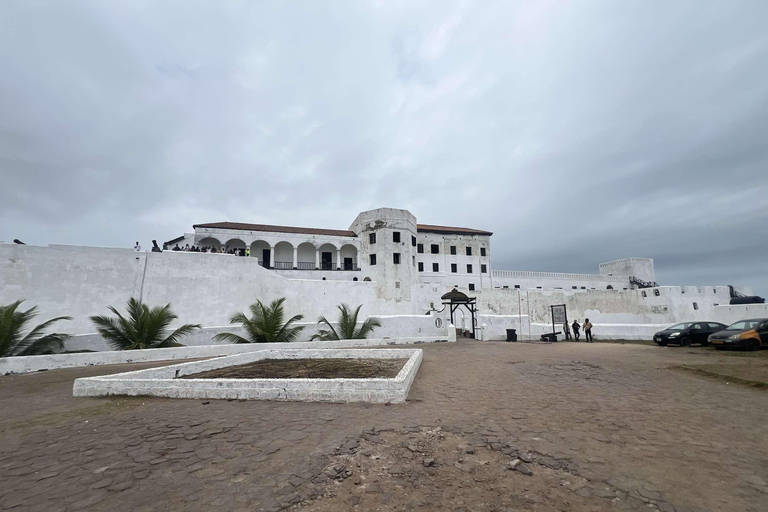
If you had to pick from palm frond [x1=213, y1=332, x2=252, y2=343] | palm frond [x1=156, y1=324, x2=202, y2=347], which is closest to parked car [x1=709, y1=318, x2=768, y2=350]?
palm frond [x1=213, y1=332, x2=252, y2=343]

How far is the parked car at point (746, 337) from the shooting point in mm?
12156

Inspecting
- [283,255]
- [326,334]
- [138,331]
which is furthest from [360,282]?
[138,331]

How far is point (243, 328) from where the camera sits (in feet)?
49.6

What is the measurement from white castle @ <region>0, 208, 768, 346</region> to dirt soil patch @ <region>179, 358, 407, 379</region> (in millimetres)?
7000

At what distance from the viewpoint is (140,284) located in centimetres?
1714

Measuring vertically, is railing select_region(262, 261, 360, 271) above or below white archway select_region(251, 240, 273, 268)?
below

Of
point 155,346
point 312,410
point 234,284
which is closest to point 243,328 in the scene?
point 155,346

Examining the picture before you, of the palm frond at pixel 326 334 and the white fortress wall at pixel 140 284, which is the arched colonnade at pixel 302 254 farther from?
the palm frond at pixel 326 334

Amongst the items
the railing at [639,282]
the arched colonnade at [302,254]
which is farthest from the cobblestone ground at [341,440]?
the railing at [639,282]

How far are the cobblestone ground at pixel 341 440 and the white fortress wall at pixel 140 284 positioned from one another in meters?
11.1

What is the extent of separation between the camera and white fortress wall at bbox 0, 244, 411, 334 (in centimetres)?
1524

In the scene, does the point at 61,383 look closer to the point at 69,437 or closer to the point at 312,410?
the point at 69,437

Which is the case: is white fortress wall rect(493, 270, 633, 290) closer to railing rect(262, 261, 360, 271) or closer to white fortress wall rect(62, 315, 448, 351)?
railing rect(262, 261, 360, 271)

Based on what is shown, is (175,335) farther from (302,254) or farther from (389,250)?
(302,254)
